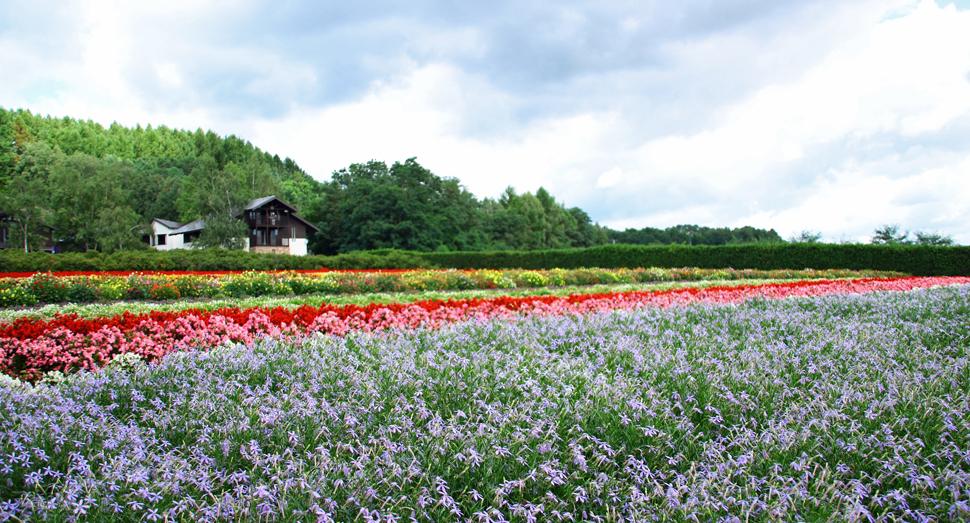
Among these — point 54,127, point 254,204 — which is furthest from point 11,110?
point 254,204

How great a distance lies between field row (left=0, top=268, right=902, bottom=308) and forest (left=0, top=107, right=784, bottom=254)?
11.7m

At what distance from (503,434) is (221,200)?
48555 mm

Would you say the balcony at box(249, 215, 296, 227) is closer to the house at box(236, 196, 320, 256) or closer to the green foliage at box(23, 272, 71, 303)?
the house at box(236, 196, 320, 256)

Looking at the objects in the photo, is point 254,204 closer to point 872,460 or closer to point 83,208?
point 83,208

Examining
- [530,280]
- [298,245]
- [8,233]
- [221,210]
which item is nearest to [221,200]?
[221,210]

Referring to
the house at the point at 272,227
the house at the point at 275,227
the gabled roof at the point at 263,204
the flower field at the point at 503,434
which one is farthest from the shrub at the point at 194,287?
the house at the point at 275,227

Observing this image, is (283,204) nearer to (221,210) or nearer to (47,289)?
(221,210)

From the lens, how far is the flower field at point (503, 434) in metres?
1.83

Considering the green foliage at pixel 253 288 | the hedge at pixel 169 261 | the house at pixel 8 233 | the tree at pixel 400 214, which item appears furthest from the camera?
the house at pixel 8 233

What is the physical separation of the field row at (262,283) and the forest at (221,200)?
1173cm

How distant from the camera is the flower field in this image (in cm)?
183

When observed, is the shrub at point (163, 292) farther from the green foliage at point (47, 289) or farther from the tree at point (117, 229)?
the tree at point (117, 229)

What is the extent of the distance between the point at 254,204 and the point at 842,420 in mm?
53028

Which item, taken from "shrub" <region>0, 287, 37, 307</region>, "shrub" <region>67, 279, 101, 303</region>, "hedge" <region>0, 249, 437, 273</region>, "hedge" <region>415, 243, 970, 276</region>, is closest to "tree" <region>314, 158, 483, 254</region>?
"hedge" <region>0, 249, 437, 273</region>
